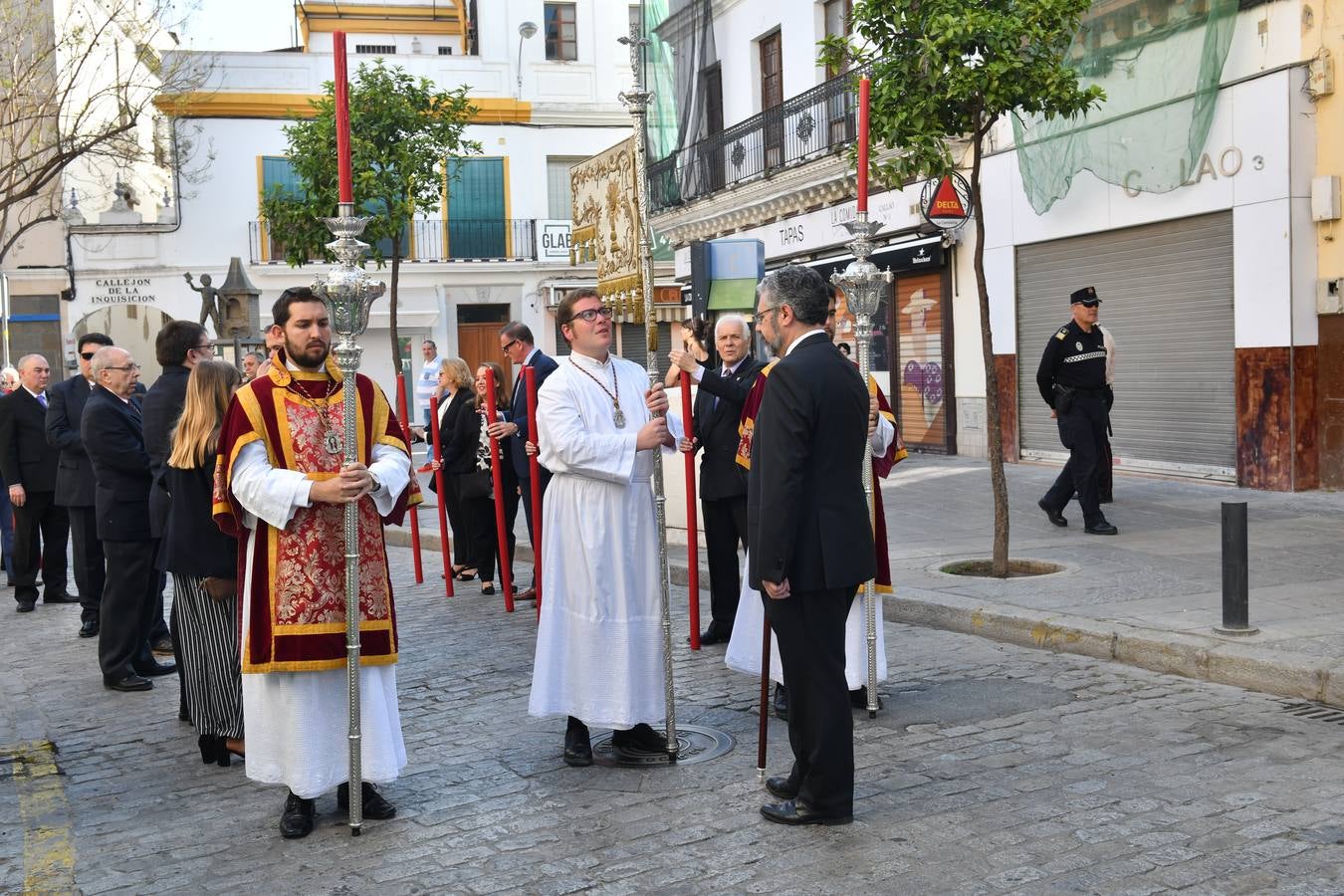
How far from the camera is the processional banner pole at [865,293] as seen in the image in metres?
6.39

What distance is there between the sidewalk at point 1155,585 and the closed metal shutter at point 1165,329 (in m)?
0.86

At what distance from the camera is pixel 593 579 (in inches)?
227

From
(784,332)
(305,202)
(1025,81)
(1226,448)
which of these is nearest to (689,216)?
(305,202)

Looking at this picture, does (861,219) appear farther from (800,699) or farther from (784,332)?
(800,699)

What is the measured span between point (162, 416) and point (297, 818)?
291cm

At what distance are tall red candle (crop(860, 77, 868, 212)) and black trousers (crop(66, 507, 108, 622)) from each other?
5810 millimetres

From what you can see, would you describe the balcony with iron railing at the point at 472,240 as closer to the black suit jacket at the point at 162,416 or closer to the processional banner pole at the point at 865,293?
the black suit jacket at the point at 162,416

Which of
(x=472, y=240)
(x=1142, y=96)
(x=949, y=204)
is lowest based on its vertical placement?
(x=949, y=204)

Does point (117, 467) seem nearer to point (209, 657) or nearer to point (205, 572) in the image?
point (209, 657)

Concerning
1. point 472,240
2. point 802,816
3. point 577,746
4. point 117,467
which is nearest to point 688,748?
point 577,746

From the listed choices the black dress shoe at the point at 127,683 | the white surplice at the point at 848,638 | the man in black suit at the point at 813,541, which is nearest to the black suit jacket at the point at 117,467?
the black dress shoe at the point at 127,683

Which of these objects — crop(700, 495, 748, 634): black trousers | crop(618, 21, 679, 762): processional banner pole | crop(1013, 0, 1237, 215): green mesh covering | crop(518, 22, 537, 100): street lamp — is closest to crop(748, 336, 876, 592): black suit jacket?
crop(618, 21, 679, 762): processional banner pole

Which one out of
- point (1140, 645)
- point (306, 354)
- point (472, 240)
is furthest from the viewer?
point (472, 240)

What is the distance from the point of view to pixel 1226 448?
45.7 ft
